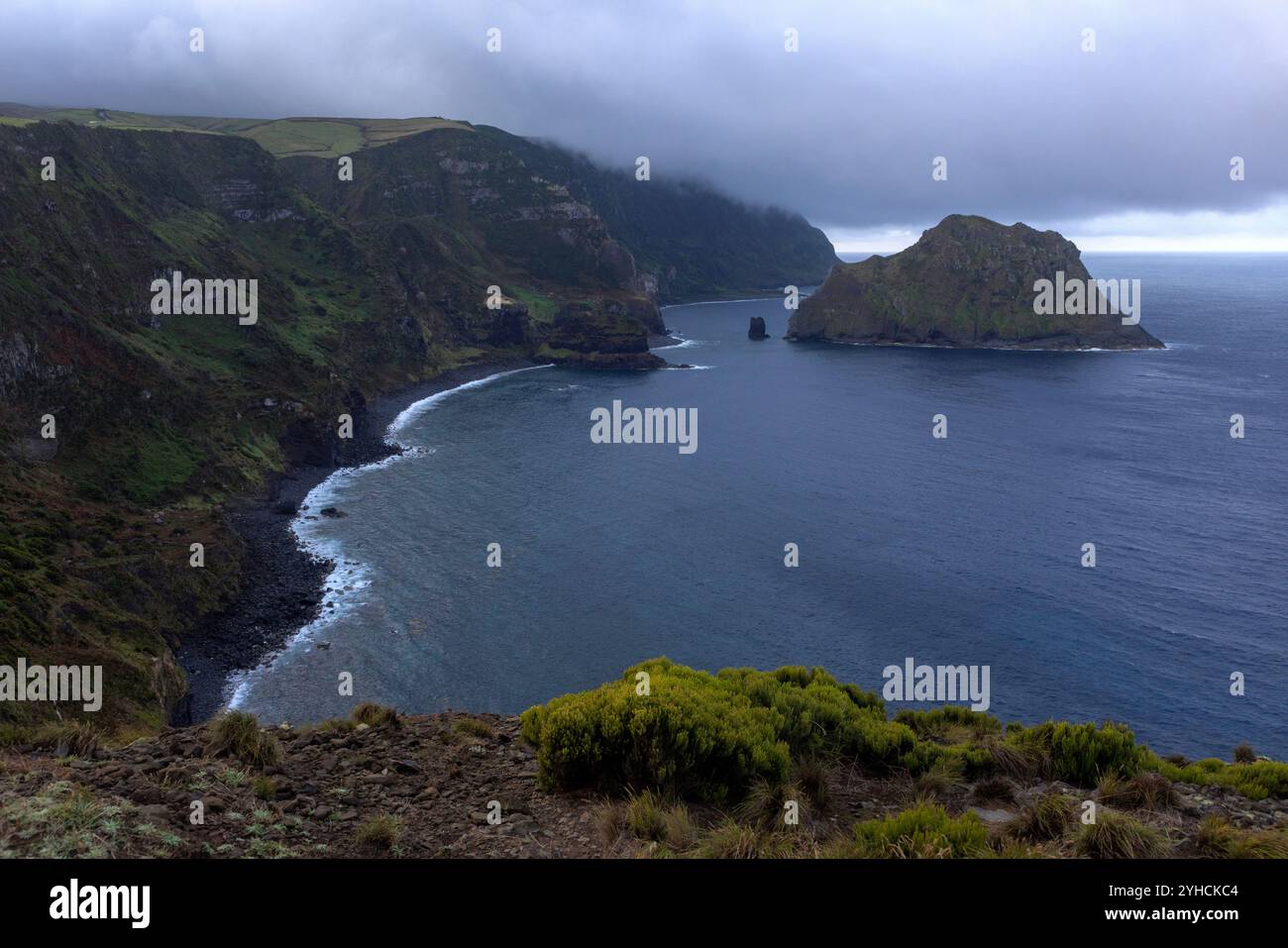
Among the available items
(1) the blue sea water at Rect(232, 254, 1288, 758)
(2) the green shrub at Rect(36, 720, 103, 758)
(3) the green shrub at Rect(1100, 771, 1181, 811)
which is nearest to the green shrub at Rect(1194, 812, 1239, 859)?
(3) the green shrub at Rect(1100, 771, 1181, 811)

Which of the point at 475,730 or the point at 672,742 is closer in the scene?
the point at 672,742

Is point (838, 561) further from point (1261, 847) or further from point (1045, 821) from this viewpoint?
point (1261, 847)

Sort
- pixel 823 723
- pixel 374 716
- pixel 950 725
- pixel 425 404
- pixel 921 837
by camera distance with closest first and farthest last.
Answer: pixel 921 837, pixel 823 723, pixel 374 716, pixel 950 725, pixel 425 404

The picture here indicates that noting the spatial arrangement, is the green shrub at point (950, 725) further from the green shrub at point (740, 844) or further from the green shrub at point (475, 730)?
the green shrub at point (475, 730)

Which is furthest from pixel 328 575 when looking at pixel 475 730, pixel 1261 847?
pixel 1261 847

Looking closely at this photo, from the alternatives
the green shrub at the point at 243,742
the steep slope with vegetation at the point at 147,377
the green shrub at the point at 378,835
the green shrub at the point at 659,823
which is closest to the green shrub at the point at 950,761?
the green shrub at the point at 659,823
